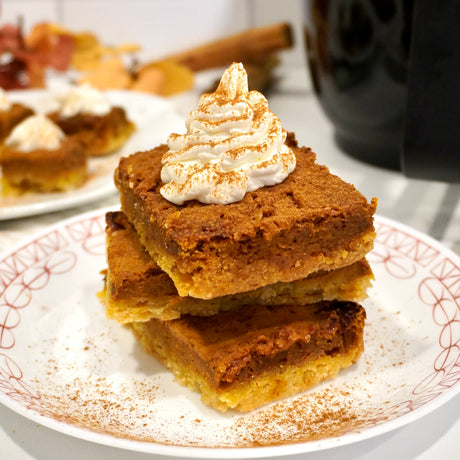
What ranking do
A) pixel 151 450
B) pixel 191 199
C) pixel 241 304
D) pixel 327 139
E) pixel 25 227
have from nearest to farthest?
pixel 151 450 < pixel 191 199 < pixel 241 304 < pixel 25 227 < pixel 327 139

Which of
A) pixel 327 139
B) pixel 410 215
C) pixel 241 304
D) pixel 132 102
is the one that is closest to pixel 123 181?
pixel 241 304

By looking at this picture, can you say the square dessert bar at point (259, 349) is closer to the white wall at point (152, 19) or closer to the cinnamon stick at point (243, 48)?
the cinnamon stick at point (243, 48)

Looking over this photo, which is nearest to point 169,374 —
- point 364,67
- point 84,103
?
point 364,67

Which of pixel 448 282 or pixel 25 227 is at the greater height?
pixel 448 282

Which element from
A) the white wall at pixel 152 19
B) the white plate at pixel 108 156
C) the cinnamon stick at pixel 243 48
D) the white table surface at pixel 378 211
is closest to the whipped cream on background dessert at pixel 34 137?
the white plate at pixel 108 156

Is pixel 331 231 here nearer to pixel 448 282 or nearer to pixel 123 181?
pixel 448 282

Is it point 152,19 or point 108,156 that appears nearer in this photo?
point 108,156

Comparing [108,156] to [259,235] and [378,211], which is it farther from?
[259,235]
